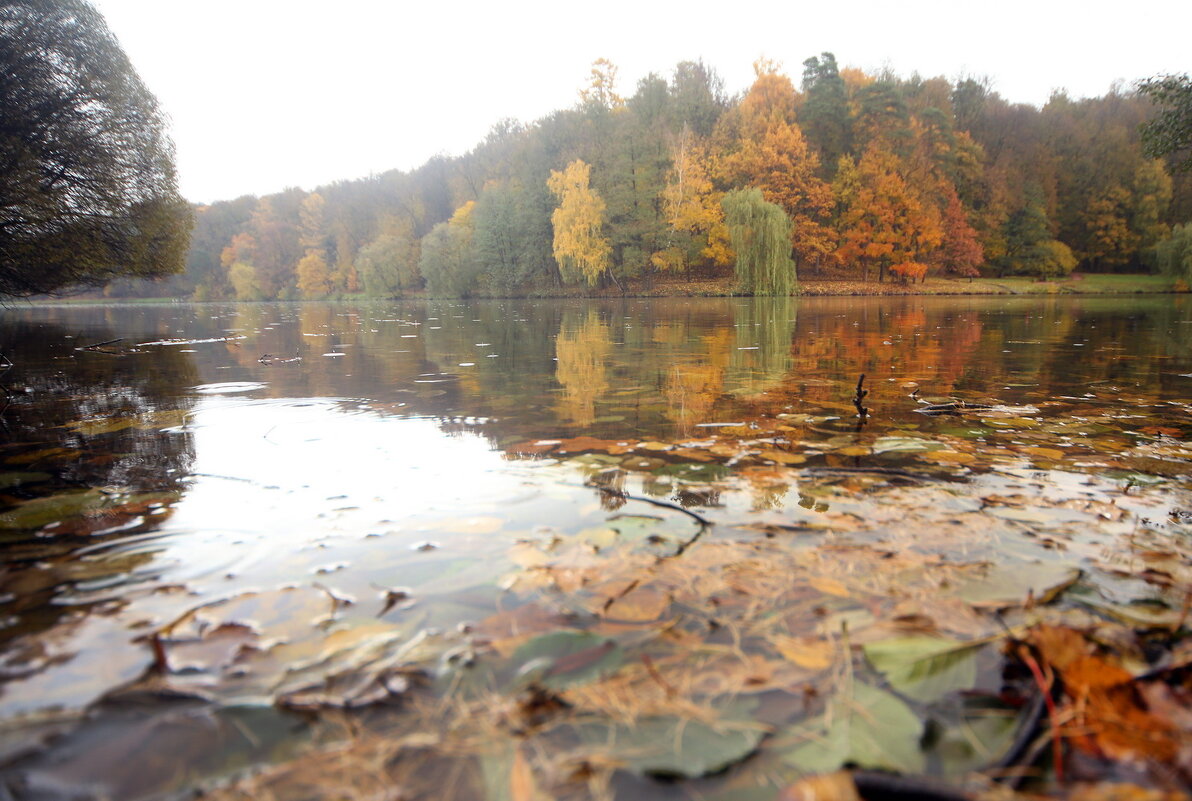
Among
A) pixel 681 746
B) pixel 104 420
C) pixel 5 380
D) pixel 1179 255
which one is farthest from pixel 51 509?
pixel 1179 255

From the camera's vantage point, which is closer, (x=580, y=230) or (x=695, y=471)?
(x=695, y=471)

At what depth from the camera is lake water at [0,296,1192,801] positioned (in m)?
1.09

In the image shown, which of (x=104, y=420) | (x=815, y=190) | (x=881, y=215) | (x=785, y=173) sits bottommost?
(x=104, y=420)

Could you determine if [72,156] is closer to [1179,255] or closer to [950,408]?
[950,408]

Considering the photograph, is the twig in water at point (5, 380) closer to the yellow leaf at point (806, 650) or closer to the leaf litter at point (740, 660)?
the leaf litter at point (740, 660)

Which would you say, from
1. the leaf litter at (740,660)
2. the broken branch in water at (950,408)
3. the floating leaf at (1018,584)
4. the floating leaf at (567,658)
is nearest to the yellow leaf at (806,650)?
the leaf litter at (740,660)

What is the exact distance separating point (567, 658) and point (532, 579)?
0.42m

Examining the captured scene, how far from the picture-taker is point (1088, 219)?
43.4m

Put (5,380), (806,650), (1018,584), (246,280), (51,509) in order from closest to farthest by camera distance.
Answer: (806,650)
(1018,584)
(51,509)
(5,380)
(246,280)

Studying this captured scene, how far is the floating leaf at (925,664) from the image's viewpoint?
1.24m

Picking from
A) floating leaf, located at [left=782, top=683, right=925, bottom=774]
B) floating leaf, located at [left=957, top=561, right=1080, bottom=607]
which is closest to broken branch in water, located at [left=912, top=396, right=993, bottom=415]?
floating leaf, located at [left=957, top=561, right=1080, bottom=607]

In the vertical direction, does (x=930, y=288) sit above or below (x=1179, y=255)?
below

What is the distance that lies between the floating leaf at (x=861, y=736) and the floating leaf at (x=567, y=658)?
0.41 meters

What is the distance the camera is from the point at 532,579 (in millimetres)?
1746
